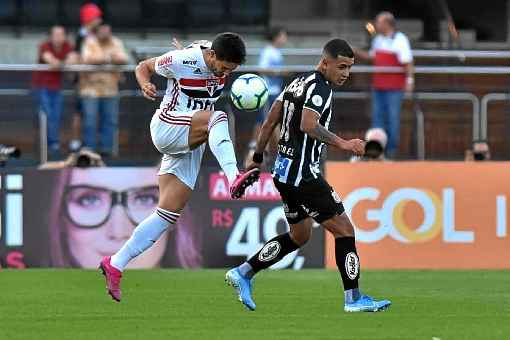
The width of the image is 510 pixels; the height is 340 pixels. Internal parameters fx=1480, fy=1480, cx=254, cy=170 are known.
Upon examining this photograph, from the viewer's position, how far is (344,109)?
19.5m

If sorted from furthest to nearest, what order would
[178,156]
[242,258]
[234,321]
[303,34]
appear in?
[303,34] → [242,258] → [178,156] → [234,321]

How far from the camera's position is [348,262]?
38.9 feet

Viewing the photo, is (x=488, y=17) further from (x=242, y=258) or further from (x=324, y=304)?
(x=324, y=304)

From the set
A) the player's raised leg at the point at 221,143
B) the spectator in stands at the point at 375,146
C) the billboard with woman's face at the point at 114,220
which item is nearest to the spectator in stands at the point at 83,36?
the billboard with woman's face at the point at 114,220

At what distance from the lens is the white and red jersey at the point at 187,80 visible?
12422 millimetres

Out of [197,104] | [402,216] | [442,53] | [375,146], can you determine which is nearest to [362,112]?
[375,146]

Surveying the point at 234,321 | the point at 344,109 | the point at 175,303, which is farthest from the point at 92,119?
the point at 234,321

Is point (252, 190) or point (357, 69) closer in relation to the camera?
point (252, 190)

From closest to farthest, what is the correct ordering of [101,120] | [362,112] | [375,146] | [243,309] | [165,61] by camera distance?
[243,309], [165,61], [375,146], [101,120], [362,112]

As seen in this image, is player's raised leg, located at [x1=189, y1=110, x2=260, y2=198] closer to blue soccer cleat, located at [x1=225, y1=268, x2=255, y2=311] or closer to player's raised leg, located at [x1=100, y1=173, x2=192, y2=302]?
player's raised leg, located at [x1=100, y1=173, x2=192, y2=302]

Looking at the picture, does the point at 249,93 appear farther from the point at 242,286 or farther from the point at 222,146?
the point at 242,286

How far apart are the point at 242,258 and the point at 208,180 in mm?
1063

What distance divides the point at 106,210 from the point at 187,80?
613 cm

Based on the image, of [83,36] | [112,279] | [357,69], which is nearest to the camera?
[112,279]
